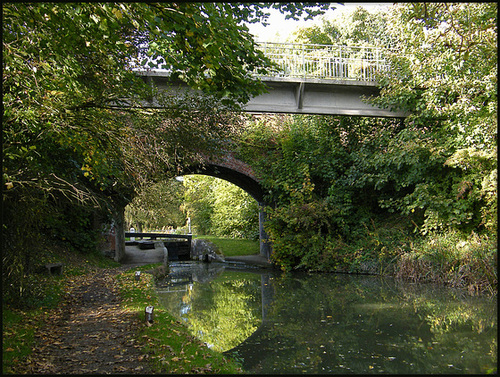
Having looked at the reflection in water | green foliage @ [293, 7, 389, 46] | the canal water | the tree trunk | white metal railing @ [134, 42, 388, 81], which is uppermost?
green foliage @ [293, 7, 389, 46]

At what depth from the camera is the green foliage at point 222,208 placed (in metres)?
23.8

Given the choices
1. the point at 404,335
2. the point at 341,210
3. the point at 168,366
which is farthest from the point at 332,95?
the point at 168,366

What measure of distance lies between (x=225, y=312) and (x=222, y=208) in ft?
55.8

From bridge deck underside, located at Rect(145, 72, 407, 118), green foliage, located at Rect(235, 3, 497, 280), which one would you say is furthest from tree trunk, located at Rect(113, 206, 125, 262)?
bridge deck underside, located at Rect(145, 72, 407, 118)

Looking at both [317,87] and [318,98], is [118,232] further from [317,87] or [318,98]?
[317,87]

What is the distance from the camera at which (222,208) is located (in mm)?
25453

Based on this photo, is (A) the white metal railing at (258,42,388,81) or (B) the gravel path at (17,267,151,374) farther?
(A) the white metal railing at (258,42,388,81)

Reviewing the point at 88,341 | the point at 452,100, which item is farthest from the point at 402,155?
the point at 88,341

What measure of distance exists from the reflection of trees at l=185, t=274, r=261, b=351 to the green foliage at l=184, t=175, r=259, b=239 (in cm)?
1098

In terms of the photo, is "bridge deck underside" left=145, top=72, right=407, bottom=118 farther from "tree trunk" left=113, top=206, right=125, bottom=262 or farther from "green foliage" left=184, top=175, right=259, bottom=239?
"green foliage" left=184, top=175, right=259, bottom=239

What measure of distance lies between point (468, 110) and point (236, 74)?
753cm

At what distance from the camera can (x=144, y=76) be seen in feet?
38.2

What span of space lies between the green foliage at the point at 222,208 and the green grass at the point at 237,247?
2.27ft

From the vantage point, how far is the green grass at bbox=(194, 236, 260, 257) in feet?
69.6
